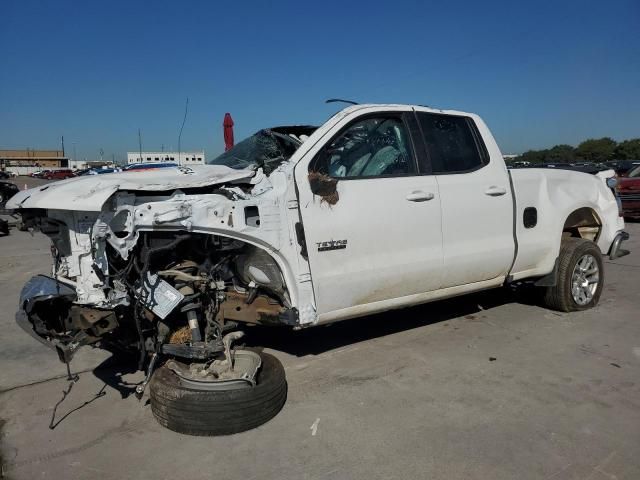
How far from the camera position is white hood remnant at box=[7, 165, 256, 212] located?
3.12 m

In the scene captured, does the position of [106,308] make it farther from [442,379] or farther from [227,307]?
[442,379]

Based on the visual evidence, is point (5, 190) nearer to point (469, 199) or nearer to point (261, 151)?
point (261, 151)

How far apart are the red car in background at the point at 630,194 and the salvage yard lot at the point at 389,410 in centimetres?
988

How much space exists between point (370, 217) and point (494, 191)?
4.74 feet

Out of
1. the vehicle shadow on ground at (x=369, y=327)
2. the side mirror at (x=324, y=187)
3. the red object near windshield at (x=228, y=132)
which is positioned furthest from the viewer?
the red object near windshield at (x=228, y=132)

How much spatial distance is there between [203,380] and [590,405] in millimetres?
2604

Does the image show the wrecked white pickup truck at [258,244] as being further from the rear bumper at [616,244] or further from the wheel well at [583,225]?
the rear bumper at [616,244]

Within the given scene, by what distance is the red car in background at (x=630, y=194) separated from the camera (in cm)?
1373

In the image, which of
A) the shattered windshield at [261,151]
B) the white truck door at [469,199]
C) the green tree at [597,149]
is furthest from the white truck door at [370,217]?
the green tree at [597,149]

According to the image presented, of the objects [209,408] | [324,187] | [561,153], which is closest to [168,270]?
[209,408]

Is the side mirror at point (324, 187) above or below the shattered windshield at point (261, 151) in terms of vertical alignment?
below

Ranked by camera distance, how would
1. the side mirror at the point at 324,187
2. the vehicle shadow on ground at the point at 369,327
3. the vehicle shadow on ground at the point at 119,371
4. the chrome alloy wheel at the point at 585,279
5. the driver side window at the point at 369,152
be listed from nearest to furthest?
the side mirror at the point at 324,187 < the driver side window at the point at 369,152 < the vehicle shadow on ground at the point at 119,371 < the vehicle shadow on ground at the point at 369,327 < the chrome alloy wheel at the point at 585,279

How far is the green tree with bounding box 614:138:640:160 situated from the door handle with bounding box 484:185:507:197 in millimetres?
44272

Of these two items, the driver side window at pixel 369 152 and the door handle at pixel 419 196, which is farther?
the door handle at pixel 419 196
